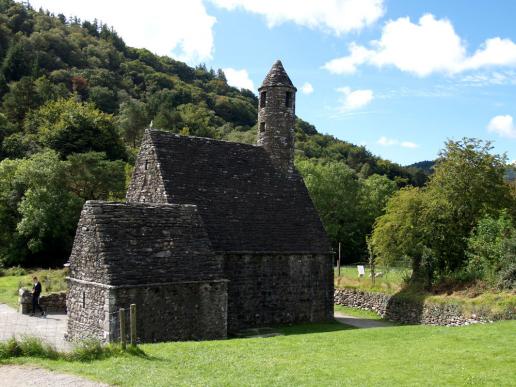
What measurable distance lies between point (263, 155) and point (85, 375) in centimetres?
1628

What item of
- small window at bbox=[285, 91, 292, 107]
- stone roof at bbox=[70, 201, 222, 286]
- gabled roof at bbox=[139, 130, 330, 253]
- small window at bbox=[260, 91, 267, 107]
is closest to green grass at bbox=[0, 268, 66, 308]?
stone roof at bbox=[70, 201, 222, 286]

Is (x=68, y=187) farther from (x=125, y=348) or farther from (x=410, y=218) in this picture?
(x=125, y=348)

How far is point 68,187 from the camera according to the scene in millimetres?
43188

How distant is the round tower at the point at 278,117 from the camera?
25031 mm

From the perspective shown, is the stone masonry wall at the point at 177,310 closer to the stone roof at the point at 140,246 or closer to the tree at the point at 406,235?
the stone roof at the point at 140,246

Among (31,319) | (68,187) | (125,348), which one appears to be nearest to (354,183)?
(68,187)

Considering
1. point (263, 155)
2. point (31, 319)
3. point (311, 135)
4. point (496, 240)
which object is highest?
point (311, 135)

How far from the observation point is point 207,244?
1816 centimetres

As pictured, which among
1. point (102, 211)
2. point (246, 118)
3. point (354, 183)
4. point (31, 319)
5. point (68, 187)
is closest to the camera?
point (102, 211)

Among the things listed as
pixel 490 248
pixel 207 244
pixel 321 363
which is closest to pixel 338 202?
pixel 490 248

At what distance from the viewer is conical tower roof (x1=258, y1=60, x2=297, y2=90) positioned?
83.7 feet

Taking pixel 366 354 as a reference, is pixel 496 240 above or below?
above

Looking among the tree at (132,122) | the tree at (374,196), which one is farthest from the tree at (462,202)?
the tree at (132,122)

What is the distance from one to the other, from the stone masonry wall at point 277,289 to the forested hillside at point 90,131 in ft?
77.6
